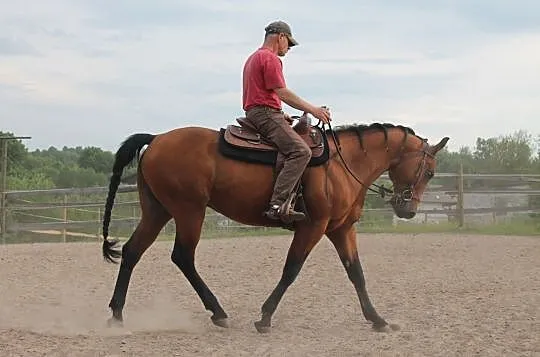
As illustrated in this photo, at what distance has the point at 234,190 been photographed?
6.70 m

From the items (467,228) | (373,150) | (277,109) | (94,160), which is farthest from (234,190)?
(94,160)

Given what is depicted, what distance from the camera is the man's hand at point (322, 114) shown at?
677 cm

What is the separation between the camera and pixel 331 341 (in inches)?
242

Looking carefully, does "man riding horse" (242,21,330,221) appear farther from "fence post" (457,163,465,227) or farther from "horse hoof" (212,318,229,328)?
"fence post" (457,163,465,227)

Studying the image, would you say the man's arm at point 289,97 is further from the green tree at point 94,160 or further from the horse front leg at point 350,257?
the green tree at point 94,160

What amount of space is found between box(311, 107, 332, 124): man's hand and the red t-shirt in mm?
302

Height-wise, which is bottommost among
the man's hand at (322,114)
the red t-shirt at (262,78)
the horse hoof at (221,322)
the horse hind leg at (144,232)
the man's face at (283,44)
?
the horse hoof at (221,322)

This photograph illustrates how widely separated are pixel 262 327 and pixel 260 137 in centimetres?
156

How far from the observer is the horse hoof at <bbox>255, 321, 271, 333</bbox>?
6.55 metres

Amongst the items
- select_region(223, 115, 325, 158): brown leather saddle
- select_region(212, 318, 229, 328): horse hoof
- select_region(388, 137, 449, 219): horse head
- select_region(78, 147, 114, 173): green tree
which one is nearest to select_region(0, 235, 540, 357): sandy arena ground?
select_region(212, 318, 229, 328): horse hoof

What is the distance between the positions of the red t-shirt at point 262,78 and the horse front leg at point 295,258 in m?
1.05

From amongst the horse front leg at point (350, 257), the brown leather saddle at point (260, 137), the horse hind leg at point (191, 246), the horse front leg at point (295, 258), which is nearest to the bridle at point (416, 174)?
the horse front leg at point (350, 257)

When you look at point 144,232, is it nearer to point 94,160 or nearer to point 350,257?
point 350,257

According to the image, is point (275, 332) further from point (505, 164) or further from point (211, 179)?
point (505, 164)
